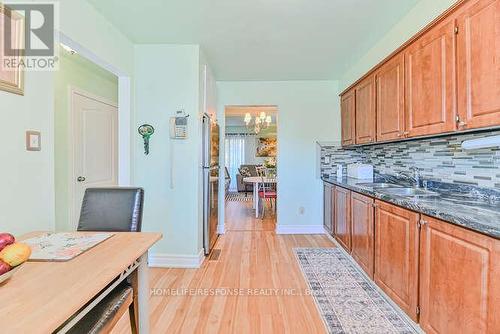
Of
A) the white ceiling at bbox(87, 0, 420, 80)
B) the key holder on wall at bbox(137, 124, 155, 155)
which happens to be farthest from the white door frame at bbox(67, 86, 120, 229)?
the white ceiling at bbox(87, 0, 420, 80)

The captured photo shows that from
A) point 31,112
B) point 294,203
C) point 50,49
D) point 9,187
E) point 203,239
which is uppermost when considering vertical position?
point 50,49

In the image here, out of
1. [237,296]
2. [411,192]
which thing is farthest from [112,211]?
[411,192]

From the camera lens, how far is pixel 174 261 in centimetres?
298

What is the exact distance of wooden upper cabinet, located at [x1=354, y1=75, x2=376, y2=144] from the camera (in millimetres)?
2945

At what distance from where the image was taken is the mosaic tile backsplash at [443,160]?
1.84 m

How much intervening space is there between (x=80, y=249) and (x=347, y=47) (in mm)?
3146

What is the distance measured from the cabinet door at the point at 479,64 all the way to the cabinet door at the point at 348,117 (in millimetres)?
1910

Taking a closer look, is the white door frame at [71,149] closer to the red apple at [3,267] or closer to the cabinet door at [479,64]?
the red apple at [3,267]

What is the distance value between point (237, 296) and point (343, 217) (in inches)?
64.2

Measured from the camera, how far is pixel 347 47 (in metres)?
3.04

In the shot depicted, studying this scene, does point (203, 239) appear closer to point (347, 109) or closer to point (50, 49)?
point (50, 49)

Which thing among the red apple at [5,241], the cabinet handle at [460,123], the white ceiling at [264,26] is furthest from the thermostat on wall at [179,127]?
the cabinet handle at [460,123]

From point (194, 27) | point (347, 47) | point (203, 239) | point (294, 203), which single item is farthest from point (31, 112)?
point (294, 203)

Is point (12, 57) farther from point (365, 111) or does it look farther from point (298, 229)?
point (298, 229)
